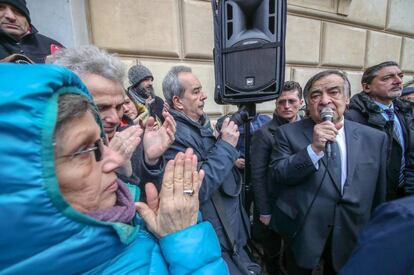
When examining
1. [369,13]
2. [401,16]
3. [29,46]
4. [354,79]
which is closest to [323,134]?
[29,46]

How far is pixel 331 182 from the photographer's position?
159 centimetres

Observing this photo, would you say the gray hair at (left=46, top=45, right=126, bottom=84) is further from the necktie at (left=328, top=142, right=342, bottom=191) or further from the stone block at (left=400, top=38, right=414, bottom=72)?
the stone block at (left=400, top=38, right=414, bottom=72)

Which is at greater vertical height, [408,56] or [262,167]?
[408,56]

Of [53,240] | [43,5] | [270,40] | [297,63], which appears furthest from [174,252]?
[297,63]

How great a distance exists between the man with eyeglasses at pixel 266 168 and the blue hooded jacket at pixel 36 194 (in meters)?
1.72

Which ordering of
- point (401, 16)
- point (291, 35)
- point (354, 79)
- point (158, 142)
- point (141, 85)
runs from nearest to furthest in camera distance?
point (158, 142)
point (141, 85)
point (291, 35)
point (354, 79)
point (401, 16)

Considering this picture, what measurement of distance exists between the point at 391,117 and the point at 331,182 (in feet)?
4.60

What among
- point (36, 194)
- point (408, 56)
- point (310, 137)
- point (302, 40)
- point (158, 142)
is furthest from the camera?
point (408, 56)

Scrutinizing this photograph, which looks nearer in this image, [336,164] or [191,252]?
[191,252]

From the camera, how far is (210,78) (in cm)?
360

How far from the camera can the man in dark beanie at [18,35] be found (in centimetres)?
143

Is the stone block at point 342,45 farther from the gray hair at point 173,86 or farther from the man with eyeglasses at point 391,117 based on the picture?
the gray hair at point 173,86

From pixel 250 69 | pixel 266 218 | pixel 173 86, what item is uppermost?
pixel 250 69

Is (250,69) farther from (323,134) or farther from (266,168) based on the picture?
(266,168)
